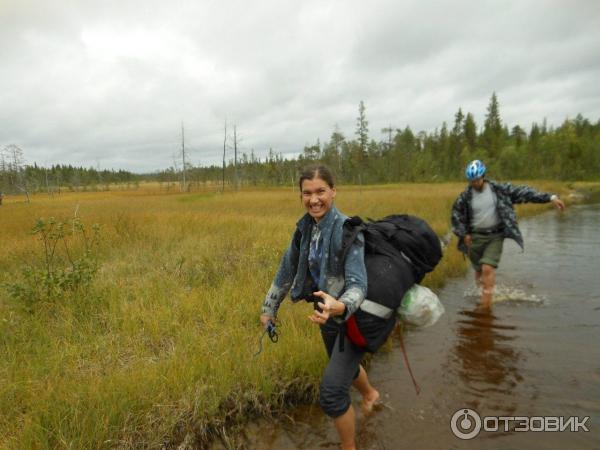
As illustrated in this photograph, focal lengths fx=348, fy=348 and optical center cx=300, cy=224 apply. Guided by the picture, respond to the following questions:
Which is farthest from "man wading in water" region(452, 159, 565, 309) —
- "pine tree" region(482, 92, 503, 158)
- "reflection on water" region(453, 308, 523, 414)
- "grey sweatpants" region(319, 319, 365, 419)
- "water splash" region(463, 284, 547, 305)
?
"pine tree" region(482, 92, 503, 158)

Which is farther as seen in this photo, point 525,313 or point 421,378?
point 525,313

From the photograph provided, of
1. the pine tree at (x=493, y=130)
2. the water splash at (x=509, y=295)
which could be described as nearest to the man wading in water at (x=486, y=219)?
the water splash at (x=509, y=295)

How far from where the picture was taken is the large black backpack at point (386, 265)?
2215 millimetres

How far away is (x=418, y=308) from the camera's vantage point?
2336 millimetres

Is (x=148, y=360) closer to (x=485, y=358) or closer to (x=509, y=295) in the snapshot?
(x=485, y=358)

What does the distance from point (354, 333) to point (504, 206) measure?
14.6ft

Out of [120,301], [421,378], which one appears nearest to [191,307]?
[120,301]

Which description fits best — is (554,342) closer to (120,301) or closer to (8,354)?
(120,301)

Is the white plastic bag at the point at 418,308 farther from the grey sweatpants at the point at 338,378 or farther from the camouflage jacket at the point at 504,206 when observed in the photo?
the camouflage jacket at the point at 504,206

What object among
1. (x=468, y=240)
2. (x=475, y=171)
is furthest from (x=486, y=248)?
(x=475, y=171)

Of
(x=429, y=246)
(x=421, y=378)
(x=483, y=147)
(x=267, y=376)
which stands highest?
(x=483, y=147)

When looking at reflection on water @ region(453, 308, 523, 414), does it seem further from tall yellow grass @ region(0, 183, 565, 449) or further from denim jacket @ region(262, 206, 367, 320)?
denim jacket @ region(262, 206, 367, 320)

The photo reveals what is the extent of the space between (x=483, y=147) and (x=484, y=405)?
7051cm

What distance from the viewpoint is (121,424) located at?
2.68 metres
